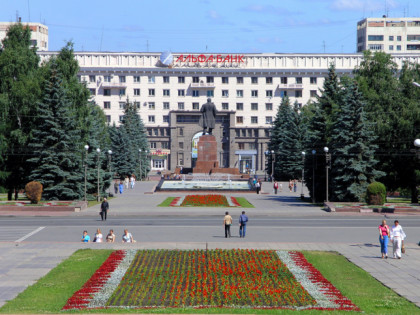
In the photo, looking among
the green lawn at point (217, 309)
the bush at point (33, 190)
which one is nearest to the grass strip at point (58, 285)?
the green lawn at point (217, 309)

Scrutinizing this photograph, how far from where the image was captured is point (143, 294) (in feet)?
54.9

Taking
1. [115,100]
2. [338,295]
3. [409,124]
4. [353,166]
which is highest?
[115,100]

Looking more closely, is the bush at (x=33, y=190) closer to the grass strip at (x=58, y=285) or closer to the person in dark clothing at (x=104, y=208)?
the person in dark clothing at (x=104, y=208)

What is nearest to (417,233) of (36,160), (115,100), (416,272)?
(416,272)

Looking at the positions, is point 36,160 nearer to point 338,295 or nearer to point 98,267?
point 98,267

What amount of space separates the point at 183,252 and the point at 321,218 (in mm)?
18244

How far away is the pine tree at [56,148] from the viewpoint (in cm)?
5062

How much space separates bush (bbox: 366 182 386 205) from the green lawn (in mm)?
21878

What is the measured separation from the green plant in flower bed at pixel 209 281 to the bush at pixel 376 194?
74.5ft

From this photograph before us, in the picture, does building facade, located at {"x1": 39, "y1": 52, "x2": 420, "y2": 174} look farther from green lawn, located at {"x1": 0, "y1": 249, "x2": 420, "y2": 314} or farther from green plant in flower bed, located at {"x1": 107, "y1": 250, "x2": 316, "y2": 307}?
green lawn, located at {"x1": 0, "y1": 249, "x2": 420, "y2": 314}

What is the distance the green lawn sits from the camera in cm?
1495

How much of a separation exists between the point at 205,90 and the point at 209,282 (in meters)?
104

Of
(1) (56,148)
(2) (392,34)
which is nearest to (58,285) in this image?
(1) (56,148)

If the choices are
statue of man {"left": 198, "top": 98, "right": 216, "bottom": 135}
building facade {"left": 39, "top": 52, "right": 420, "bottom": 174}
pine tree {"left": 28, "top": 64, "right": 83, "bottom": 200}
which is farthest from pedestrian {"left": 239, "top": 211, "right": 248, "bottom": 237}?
building facade {"left": 39, "top": 52, "right": 420, "bottom": 174}
